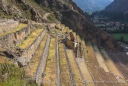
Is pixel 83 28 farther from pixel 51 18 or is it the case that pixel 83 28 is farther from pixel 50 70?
pixel 50 70

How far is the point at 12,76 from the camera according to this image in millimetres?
17859

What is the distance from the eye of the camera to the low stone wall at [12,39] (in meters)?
22.1

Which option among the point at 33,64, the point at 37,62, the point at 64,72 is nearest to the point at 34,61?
the point at 37,62

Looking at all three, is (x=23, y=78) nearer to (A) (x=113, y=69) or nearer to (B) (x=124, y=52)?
(A) (x=113, y=69)

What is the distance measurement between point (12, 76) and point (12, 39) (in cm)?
782

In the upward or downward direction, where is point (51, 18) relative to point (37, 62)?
upward

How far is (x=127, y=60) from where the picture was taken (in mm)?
60812

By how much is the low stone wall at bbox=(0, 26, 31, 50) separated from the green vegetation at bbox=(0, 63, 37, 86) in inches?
136

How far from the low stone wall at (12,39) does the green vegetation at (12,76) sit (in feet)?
11.3

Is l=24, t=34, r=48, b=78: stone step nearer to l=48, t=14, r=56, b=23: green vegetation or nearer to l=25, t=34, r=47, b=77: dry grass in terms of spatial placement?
l=25, t=34, r=47, b=77: dry grass

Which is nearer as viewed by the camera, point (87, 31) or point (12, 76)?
point (12, 76)

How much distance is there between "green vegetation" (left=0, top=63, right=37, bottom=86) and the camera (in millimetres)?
16453

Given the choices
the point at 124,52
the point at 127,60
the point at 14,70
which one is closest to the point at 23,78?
the point at 14,70

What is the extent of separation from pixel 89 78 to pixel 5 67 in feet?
43.5
